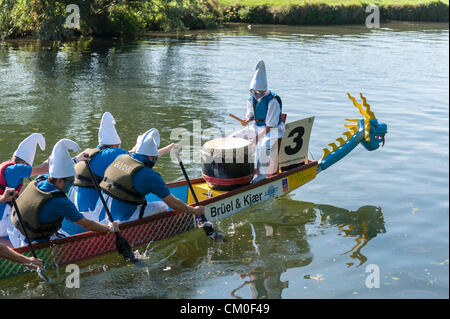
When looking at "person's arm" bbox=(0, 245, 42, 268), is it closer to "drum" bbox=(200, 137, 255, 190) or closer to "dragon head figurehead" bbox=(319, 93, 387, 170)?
"drum" bbox=(200, 137, 255, 190)

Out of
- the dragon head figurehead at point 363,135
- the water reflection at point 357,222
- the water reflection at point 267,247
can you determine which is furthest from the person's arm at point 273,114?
the water reflection at point 357,222

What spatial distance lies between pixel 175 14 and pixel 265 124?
20857mm

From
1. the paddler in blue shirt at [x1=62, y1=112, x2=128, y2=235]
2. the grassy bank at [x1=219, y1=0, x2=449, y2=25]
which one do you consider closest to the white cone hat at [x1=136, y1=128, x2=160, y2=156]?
the paddler in blue shirt at [x1=62, y1=112, x2=128, y2=235]

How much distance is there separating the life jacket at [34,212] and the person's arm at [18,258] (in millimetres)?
302

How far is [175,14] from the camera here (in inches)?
1136

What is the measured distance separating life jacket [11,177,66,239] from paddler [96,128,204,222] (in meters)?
0.94

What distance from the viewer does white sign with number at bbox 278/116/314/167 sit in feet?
30.4

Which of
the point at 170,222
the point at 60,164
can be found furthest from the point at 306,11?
the point at 60,164

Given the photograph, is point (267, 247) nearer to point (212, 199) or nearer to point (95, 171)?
point (212, 199)

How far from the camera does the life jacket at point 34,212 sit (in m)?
6.52

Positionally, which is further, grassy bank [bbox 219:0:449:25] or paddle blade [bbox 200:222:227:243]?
grassy bank [bbox 219:0:449:25]

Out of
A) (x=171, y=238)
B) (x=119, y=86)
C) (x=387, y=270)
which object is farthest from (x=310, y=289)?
(x=119, y=86)

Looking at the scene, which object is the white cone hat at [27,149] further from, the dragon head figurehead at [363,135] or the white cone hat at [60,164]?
the dragon head figurehead at [363,135]

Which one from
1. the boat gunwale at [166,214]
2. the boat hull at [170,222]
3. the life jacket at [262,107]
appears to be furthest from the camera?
the life jacket at [262,107]
